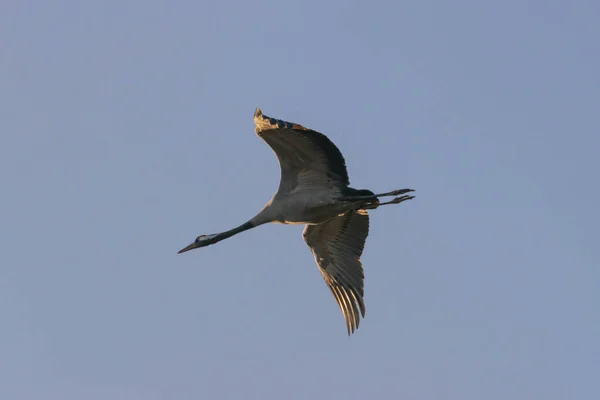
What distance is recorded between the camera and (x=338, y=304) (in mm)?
24344

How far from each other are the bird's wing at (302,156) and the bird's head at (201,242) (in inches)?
84.6

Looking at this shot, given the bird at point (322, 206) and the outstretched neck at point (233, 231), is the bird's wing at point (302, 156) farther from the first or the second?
the outstretched neck at point (233, 231)

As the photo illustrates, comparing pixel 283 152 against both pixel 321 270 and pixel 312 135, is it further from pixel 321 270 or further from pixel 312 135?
pixel 321 270

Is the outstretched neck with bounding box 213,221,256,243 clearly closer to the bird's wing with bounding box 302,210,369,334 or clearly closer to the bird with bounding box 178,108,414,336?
the bird with bounding box 178,108,414,336

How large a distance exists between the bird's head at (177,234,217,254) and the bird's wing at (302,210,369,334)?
7.04 feet

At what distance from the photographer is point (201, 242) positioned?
78.6 ft

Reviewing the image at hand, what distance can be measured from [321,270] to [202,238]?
2.83 meters

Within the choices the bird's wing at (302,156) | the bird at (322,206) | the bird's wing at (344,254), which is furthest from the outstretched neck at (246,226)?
the bird's wing at (344,254)

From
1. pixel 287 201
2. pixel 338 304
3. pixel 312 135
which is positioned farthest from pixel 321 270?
pixel 312 135

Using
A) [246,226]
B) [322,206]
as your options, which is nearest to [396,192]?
[322,206]

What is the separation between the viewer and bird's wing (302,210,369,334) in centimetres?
2416

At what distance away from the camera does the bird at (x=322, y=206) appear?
21.5 m

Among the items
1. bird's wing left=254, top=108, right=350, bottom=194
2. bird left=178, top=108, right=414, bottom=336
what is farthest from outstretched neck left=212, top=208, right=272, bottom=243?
bird's wing left=254, top=108, right=350, bottom=194

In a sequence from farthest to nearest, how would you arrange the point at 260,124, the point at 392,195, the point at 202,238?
1. the point at 202,238
2. the point at 392,195
3. the point at 260,124
